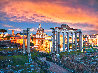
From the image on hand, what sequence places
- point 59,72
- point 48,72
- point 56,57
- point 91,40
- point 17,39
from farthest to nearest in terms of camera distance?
1. point 91,40
2. point 17,39
3. point 56,57
4. point 59,72
5. point 48,72

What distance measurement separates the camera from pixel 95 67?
21219mm

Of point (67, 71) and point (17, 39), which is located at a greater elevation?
point (17, 39)

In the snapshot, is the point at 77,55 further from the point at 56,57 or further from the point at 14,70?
the point at 14,70

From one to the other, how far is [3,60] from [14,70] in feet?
14.5

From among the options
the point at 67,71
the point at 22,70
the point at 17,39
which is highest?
the point at 17,39

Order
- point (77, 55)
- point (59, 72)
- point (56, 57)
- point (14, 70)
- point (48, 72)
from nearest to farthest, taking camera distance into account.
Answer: point (14, 70)
point (48, 72)
point (59, 72)
point (56, 57)
point (77, 55)

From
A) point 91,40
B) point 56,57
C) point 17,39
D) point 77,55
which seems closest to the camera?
point 56,57

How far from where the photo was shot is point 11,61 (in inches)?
747

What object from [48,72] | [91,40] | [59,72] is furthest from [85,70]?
[91,40]

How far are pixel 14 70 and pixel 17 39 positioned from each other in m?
44.3

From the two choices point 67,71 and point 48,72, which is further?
point 67,71

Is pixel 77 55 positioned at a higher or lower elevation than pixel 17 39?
lower

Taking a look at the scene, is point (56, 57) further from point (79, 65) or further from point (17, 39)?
point (17, 39)

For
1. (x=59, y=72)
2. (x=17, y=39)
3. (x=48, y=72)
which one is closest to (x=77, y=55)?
(x=59, y=72)
